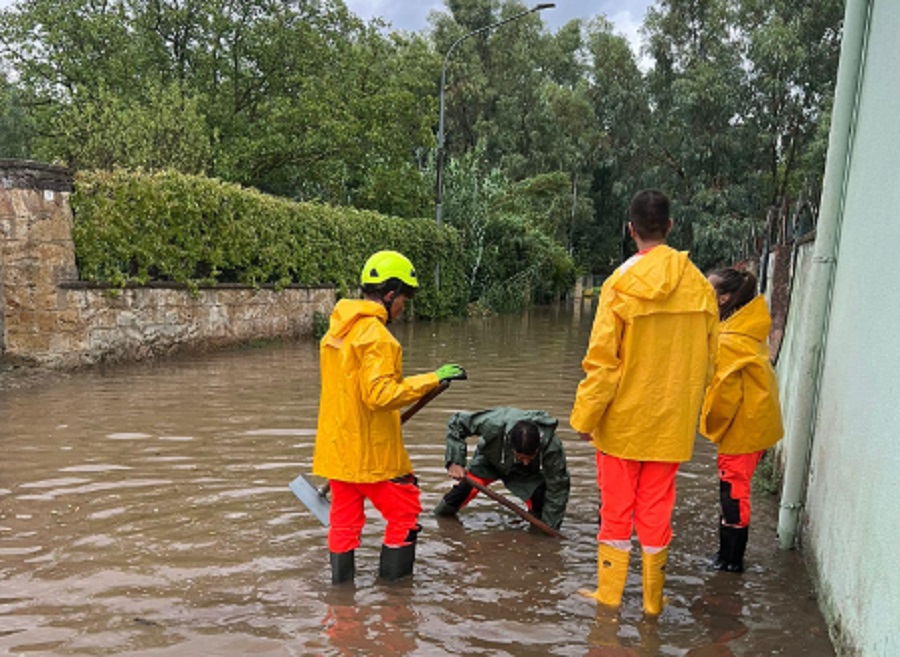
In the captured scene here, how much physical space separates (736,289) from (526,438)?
4.60 feet

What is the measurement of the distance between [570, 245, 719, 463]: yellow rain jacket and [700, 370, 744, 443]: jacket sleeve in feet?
2.18

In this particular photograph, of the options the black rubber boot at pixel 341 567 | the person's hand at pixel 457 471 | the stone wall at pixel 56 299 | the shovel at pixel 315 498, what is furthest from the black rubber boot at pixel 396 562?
the stone wall at pixel 56 299

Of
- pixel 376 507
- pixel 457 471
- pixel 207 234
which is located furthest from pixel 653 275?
pixel 207 234

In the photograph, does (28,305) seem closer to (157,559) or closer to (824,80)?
(157,559)

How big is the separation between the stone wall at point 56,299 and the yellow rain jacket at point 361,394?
7219mm

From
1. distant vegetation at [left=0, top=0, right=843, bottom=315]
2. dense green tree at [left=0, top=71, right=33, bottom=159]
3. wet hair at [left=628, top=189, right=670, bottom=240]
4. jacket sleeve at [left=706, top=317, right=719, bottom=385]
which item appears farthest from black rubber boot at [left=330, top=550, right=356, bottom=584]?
dense green tree at [left=0, top=71, right=33, bottom=159]

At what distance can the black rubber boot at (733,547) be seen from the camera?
13.6 feet

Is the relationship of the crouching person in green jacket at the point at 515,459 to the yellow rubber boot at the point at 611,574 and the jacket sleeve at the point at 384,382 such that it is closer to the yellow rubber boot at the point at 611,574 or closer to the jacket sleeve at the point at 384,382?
the yellow rubber boot at the point at 611,574

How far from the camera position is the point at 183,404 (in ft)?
26.5

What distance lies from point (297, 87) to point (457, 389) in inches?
596

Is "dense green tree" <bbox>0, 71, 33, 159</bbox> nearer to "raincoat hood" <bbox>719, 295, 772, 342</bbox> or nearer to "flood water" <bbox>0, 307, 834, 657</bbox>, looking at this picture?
"flood water" <bbox>0, 307, 834, 657</bbox>

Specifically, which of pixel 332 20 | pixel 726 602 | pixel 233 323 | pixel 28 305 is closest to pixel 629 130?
pixel 332 20

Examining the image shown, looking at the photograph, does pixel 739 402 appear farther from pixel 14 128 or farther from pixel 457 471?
pixel 14 128

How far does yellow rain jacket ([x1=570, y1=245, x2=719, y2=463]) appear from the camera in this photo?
3.40 m
